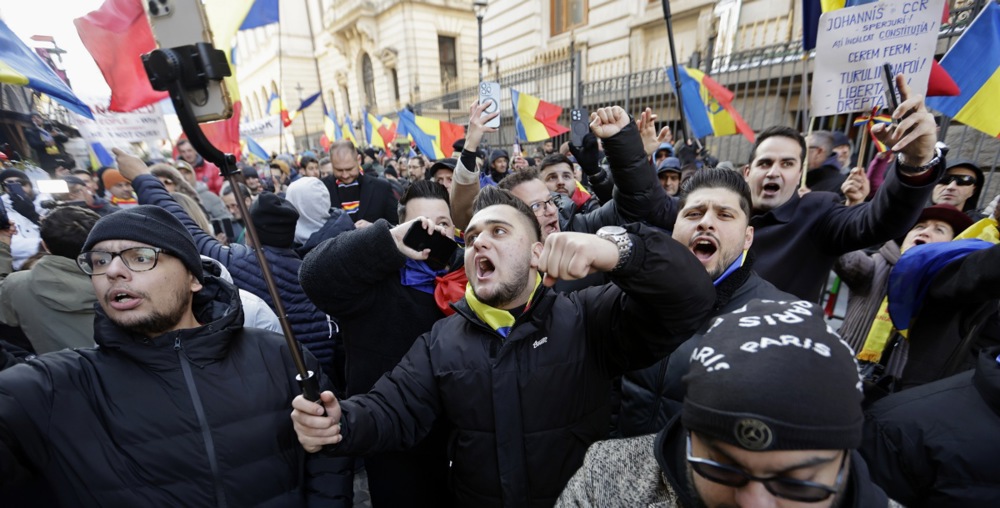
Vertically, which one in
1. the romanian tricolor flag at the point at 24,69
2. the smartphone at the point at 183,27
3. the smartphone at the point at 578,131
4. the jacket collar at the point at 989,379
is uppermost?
the romanian tricolor flag at the point at 24,69

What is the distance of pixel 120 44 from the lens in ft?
11.1

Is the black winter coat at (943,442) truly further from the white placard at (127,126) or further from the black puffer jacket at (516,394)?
the white placard at (127,126)

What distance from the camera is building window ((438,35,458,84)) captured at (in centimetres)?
2823

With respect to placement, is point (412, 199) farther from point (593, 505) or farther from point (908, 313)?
point (908, 313)

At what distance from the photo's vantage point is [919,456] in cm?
128

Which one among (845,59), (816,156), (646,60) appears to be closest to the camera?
(845,59)

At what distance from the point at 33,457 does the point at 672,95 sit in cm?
1066

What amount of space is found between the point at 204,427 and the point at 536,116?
734 centimetres

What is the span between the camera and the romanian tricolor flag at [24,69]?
2195mm

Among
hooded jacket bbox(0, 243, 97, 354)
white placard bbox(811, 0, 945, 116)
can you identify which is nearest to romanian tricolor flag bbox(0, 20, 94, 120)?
hooded jacket bbox(0, 243, 97, 354)

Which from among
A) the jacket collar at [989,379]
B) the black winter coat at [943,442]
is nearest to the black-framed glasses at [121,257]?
the black winter coat at [943,442]

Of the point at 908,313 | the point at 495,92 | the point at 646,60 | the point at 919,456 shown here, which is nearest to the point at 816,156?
the point at 908,313

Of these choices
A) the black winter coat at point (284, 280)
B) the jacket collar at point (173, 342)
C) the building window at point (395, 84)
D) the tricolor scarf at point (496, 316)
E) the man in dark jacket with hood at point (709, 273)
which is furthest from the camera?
the building window at point (395, 84)

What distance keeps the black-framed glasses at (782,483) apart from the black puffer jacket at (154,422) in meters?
1.54
